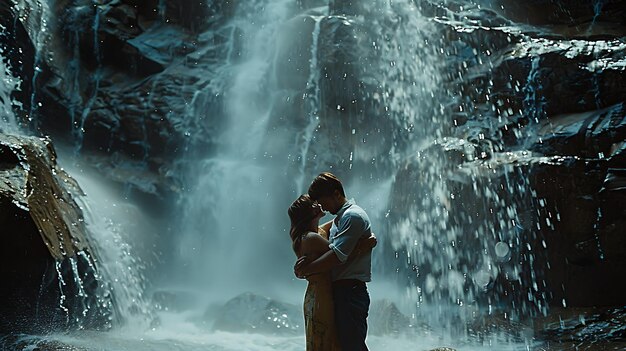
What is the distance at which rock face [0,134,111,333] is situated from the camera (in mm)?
5637

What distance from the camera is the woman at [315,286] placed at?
3.32m

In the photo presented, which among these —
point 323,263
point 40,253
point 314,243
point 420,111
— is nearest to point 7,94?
point 40,253

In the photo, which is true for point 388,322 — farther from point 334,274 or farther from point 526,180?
A: point 334,274

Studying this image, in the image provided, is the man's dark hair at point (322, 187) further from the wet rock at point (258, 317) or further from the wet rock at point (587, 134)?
the wet rock at point (587, 134)

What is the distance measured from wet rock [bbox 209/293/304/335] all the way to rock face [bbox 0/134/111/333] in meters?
2.29

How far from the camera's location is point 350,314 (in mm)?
3350

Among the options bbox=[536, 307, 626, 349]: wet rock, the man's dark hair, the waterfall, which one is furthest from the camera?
the waterfall

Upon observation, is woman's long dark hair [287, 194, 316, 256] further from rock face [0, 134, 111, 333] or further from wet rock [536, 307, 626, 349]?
wet rock [536, 307, 626, 349]

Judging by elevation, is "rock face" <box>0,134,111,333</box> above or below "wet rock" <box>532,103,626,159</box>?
below

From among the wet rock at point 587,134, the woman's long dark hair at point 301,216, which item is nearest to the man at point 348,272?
the woman's long dark hair at point 301,216

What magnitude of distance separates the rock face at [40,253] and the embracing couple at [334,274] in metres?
3.74

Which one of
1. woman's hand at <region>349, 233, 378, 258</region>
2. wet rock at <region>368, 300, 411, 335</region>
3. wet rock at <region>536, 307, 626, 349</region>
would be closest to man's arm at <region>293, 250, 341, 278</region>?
woman's hand at <region>349, 233, 378, 258</region>

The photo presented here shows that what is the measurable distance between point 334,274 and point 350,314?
0.90 feet

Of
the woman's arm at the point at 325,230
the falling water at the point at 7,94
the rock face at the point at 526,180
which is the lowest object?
the woman's arm at the point at 325,230
